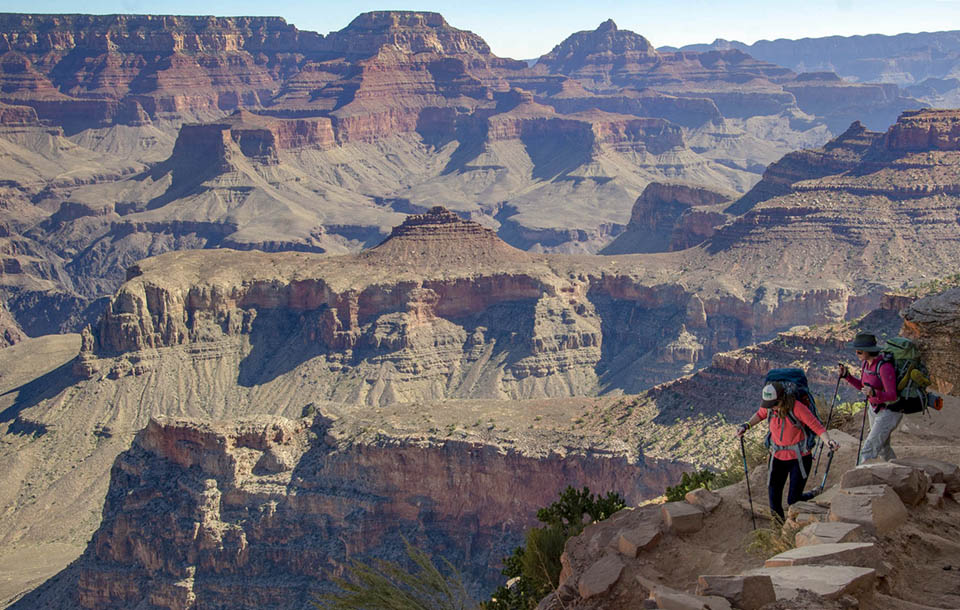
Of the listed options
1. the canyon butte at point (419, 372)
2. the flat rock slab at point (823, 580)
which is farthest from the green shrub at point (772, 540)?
the canyon butte at point (419, 372)

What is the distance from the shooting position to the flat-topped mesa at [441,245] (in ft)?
327

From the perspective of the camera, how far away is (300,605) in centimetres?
5166

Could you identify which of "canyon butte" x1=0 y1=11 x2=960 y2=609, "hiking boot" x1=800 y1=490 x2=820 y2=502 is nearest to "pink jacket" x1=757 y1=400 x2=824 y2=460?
"hiking boot" x1=800 y1=490 x2=820 y2=502

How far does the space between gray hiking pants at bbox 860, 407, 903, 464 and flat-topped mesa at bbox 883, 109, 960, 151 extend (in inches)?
3976

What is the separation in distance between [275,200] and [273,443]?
474 feet

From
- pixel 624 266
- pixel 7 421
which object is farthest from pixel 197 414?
pixel 624 266

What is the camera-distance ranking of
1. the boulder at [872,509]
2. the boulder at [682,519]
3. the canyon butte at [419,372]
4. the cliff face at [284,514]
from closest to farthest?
the boulder at [872,509] → the boulder at [682,519] → the cliff face at [284,514] → the canyon butte at [419,372]

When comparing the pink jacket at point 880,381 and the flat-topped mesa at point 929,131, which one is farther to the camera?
the flat-topped mesa at point 929,131

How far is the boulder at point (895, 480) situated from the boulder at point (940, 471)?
36.2 inches

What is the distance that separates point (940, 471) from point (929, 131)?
103 metres

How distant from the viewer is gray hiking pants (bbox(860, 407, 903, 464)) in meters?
18.5

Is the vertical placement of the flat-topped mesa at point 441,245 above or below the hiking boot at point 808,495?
above

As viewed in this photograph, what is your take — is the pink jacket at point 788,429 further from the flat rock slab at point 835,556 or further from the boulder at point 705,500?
the flat rock slab at point 835,556

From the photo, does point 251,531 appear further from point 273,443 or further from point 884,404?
point 884,404
